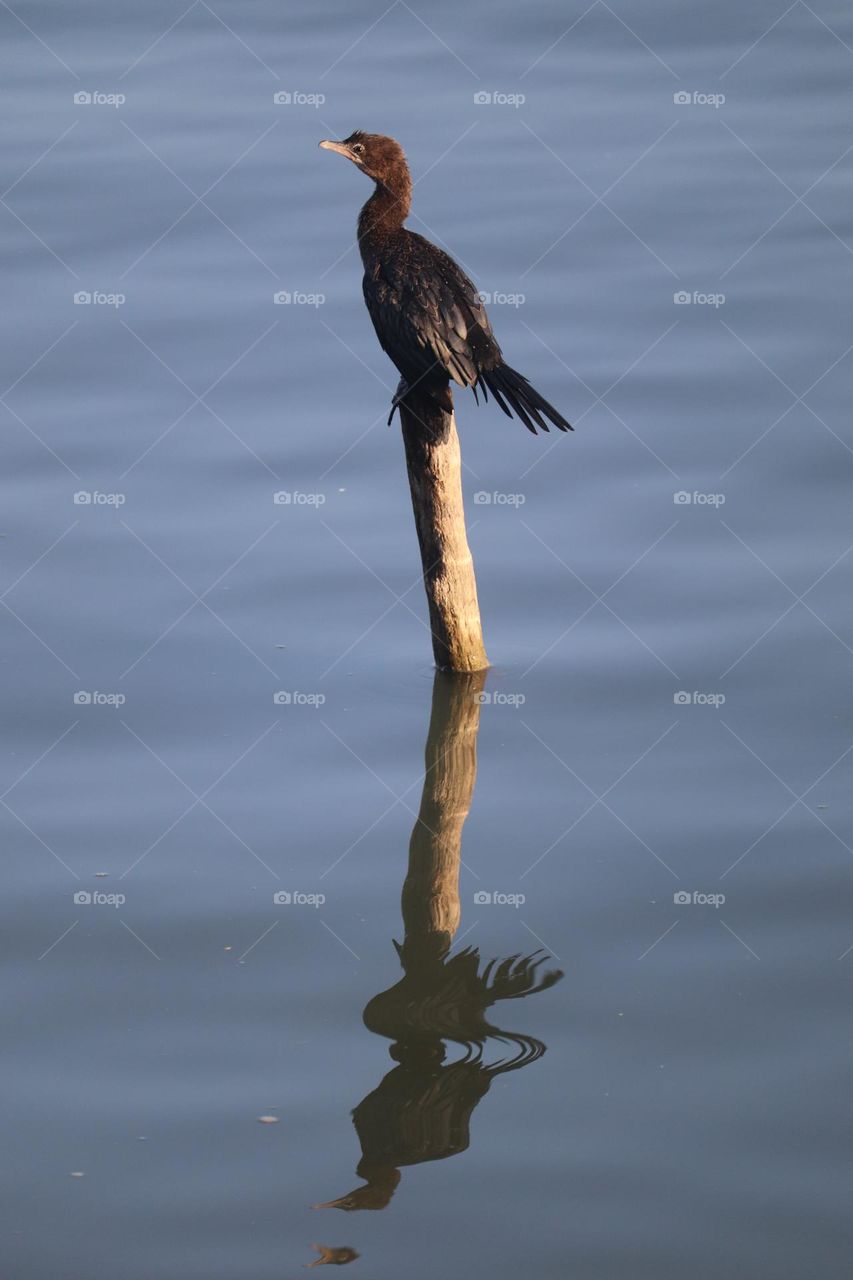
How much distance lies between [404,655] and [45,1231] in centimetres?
384

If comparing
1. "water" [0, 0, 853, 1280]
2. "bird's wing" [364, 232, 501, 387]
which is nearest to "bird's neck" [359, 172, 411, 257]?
"bird's wing" [364, 232, 501, 387]

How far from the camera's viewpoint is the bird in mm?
6723

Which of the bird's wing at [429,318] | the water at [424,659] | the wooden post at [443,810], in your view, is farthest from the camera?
the bird's wing at [429,318]

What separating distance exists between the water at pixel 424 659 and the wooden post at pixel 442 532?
0.23m

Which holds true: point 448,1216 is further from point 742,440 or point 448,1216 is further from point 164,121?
point 164,121

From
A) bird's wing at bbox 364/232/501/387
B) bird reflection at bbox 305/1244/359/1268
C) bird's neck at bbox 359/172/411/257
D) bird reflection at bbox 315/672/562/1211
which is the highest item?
bird's neck at bbox 359/172/411/257

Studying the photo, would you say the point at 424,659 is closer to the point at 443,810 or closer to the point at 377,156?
the point at 443,810

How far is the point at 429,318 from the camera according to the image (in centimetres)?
672

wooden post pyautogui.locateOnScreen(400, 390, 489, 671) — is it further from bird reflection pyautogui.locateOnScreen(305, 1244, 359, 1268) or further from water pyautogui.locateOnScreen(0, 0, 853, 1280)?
bird reflection pyautogui.locateOnScreen(305, 1244, 359, 1268)

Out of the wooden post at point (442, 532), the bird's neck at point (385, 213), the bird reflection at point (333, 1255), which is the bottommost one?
the bird reflection at point (333, 1255)

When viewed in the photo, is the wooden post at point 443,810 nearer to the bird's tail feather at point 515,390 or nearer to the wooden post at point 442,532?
the wooden post at point 442,532

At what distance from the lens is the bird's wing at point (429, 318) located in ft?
22.0

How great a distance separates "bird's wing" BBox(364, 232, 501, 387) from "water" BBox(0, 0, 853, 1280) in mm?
1442

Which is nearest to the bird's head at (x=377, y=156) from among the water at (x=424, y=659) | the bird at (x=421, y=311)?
the bird at (x=421, y=311)
